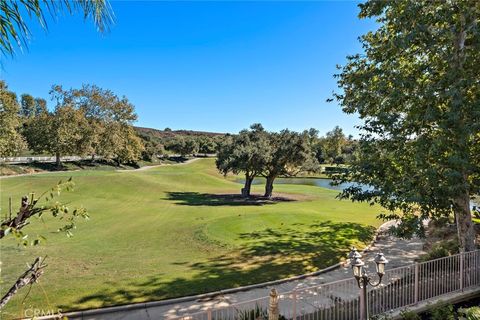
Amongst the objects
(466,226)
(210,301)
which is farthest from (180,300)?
(466,226)

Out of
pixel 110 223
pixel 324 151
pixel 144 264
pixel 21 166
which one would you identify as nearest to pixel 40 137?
pixel 21 166

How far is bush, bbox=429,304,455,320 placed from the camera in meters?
8.27

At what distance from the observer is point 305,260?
13695mm

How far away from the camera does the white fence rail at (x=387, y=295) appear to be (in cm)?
816

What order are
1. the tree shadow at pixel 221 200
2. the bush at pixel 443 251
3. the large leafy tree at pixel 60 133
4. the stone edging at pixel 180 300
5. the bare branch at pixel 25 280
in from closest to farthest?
1. the bare branch at pixel 25 280
2. the stone edging at pixel 180 300
3. the bush at pixel 443 251
4. the tree shadow at pixel 221 200
5. the large leafy tree at pixel 60 133

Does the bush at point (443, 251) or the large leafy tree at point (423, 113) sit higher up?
the large leafy tree at point (423, 113)

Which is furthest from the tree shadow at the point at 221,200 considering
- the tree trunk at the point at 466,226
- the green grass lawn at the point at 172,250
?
the tree trunk at the point at 466,226

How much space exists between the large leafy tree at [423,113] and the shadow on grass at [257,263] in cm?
415

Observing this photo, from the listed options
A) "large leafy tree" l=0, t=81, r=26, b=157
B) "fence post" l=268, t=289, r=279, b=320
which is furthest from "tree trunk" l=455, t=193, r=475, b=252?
"large leafy tree" l=0, t=81, r=26, b=157

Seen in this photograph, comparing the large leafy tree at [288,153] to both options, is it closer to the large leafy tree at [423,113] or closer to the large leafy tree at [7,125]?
the large leafy tree at [423,113]

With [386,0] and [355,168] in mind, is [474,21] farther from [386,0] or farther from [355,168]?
[355,168]

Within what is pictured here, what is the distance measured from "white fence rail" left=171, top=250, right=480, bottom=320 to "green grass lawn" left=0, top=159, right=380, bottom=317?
2229 mm

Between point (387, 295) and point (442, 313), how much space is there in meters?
1.41

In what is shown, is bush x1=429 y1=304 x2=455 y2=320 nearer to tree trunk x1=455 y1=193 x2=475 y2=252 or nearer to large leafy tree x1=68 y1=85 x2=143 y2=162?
tree trunk x1=455 y1=193 x2=475 y2=252
